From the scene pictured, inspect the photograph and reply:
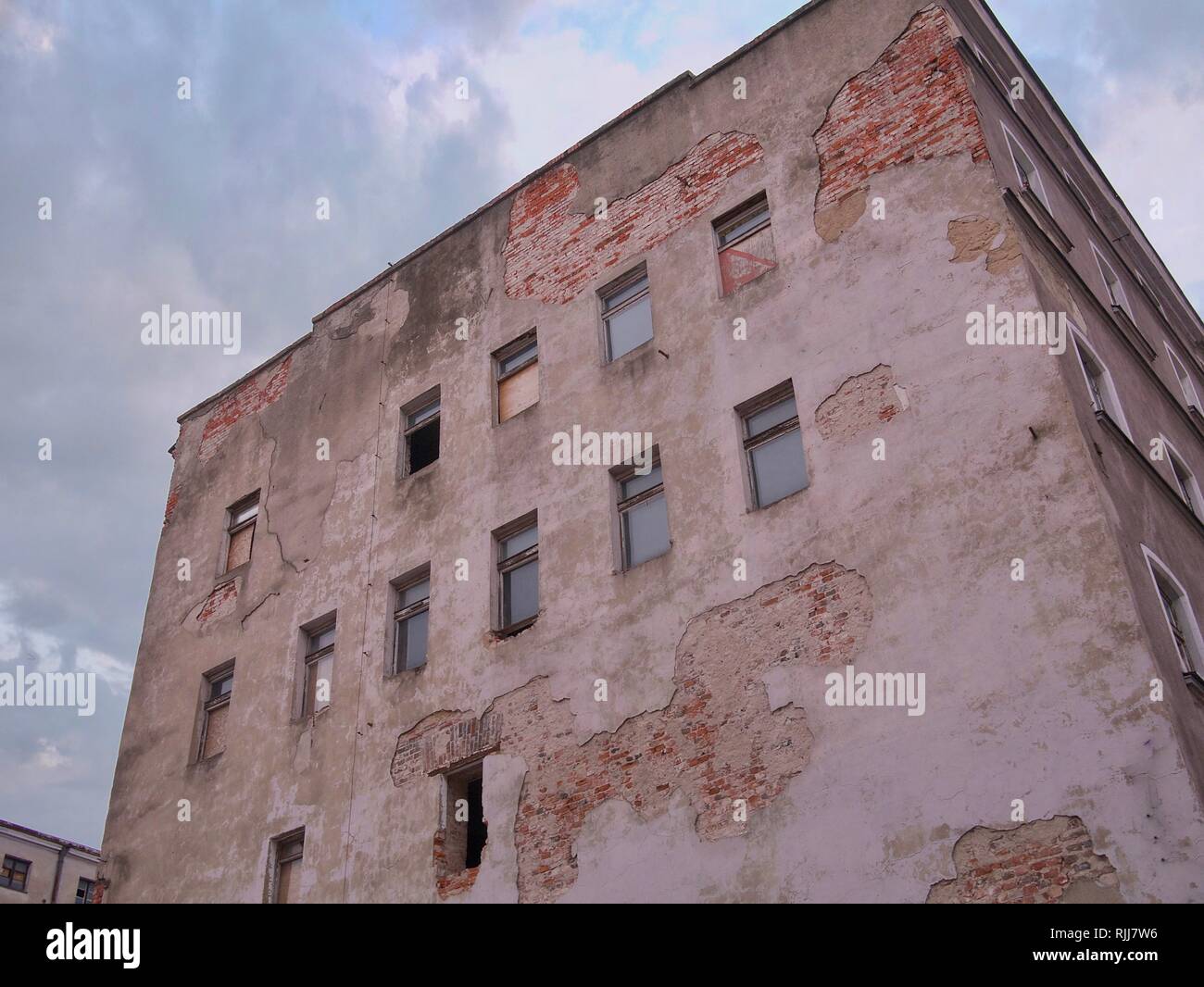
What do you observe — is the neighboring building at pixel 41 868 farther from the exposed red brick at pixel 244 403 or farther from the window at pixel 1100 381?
the window at pixel 1100 381

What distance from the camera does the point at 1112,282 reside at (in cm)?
1577

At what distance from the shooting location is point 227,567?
17.9 metres

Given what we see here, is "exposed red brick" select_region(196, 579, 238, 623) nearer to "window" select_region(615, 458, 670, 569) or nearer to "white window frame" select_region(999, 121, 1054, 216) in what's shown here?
"window" select_region(615, 458, 670, 569)

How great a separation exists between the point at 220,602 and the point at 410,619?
13.5 feet

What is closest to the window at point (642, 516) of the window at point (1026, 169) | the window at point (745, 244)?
the window at point (745, 244)

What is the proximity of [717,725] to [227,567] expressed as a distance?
380 inches

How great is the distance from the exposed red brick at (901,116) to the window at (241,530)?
9798 millimetres

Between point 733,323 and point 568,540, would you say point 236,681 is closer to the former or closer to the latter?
point 568,540

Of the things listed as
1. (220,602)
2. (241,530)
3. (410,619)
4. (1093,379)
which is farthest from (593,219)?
(220,602)

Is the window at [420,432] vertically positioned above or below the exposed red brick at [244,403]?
below

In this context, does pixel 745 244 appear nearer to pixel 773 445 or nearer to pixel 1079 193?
pixel 773 445

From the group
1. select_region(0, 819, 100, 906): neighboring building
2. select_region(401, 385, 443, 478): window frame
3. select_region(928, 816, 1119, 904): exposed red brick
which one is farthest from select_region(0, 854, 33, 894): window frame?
select_region(928, 816, 1119, 904): exposed red brick

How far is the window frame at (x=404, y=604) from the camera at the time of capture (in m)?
14.5
